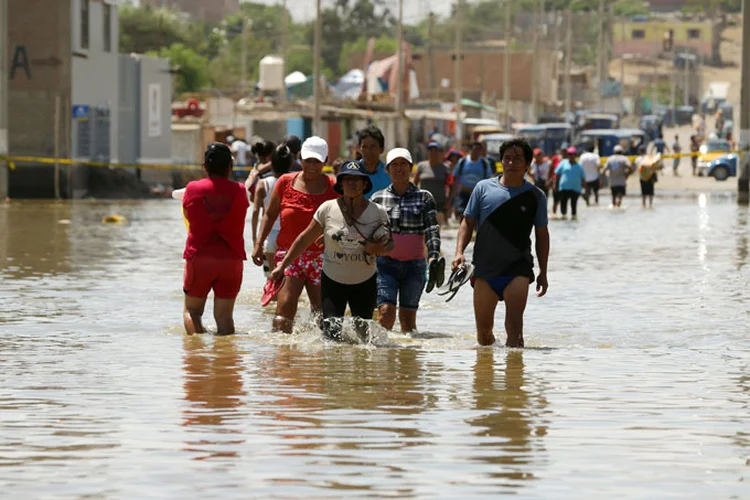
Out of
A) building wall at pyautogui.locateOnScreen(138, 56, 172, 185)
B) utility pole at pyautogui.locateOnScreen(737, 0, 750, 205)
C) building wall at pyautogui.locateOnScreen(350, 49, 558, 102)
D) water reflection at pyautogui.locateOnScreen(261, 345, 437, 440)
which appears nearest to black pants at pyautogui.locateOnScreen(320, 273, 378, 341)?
water reflection at pyautogui.locateOnScreen(261, 345, 437, 440)

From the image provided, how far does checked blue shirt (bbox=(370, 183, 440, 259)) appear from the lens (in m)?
13.1

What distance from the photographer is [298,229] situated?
1324 centimetres

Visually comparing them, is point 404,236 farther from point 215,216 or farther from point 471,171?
point 471,171

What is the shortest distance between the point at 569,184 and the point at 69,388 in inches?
1013

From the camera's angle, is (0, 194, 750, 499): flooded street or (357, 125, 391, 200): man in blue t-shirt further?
(357, 125, 391, 200): man in blue t-shirt

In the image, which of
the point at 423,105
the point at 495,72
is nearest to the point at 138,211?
the point at 423,105

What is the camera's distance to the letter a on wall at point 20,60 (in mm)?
44188

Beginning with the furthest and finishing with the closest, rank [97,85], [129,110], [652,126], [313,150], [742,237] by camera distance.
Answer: [652,126], [129,110], [97,85], [742,237], [313,150]

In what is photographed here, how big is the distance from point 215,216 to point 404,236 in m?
1.37

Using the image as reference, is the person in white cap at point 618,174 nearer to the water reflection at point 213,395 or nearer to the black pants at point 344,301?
the water reflection at point 213,395

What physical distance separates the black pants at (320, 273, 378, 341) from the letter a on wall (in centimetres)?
3290

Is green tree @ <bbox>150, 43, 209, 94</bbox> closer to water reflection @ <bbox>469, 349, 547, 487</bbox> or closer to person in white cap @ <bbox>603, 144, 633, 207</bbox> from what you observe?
person in white cap @ <bbox>603, 144, 633, 207</bbox>

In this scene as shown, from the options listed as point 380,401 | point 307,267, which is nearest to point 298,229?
point 307,267

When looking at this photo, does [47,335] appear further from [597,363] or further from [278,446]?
[278,446]
